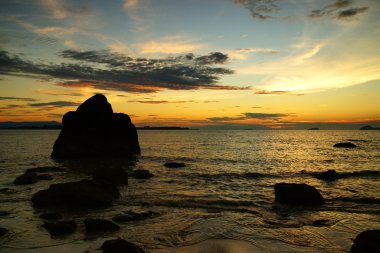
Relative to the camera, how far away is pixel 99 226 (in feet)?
36.4

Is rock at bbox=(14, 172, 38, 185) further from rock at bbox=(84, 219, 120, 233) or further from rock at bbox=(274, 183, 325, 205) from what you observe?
rock at bbox=(274, 183, 325, 205)

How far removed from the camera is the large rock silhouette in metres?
40.6

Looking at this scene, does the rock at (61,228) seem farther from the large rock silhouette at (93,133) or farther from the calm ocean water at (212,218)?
the large rock silhouette at (93,133)

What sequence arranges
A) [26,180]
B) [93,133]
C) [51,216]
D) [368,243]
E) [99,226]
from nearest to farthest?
[368,243], [99,226], [51,216], [26,180], [93,133]

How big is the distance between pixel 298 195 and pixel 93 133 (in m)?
32.2

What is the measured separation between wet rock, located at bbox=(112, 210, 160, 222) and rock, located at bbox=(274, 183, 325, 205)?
734 cm

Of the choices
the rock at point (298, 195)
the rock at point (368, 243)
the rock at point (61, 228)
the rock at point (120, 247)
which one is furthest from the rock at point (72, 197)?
the rock at point (368, 243)

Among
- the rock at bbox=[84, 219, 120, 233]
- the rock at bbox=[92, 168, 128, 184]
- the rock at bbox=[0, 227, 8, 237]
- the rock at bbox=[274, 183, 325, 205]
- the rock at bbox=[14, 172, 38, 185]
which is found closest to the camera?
the rock at bbox=[0, 227, 8, 237]

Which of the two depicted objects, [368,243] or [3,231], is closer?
[368,243]

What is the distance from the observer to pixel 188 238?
10.5 m

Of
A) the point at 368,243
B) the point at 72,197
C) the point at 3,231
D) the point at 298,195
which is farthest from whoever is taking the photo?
the point at 298,195

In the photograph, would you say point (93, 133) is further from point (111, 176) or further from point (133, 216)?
point (133, 216)

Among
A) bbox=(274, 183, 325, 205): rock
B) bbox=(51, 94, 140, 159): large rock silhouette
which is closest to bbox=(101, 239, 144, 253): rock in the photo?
bbox=(274, 183, 325, 205): rock

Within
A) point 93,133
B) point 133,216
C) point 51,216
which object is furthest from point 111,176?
point 93,133
